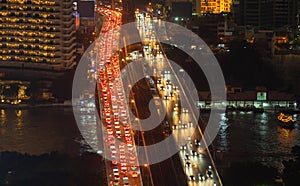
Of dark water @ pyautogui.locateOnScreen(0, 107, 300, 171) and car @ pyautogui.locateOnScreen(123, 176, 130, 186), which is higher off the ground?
car @ pyautogui.locateOnScreen(123, 176, 130, 186)

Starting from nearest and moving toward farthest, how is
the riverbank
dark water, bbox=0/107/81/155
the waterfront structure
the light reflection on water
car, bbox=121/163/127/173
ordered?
car, bbox=121/163/127/173
the light reflection on water
dark water, bbox=0/107/81/155
the riverbank
the waterfront structure

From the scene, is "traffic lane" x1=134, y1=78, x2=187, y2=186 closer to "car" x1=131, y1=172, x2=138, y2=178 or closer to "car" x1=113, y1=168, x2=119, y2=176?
"car" x1=131, y1=172, x2=138, y2=178

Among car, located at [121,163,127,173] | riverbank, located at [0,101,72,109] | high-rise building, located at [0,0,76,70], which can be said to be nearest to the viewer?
car, located at [121,163,127,173]

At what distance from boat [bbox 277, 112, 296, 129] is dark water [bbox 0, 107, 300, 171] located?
0.07 meters

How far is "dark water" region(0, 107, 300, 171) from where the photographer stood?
1038cm

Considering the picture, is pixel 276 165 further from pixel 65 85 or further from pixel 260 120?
pixel 65 85

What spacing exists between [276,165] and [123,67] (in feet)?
17.8

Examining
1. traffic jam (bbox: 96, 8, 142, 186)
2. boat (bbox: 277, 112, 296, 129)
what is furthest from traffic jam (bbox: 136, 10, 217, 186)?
boat (bbox: 277, 112, 296, 129)

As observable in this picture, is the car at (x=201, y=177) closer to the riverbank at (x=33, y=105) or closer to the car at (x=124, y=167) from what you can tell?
the car at (x=124, y=167)

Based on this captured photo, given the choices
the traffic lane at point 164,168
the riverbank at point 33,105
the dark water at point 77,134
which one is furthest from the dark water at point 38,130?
the traffic lane at point 164,168

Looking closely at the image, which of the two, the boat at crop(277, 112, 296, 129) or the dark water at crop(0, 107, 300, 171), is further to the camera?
the boat at crop(277, 112, 296, 129)

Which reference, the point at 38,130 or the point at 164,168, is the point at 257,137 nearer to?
the point at 164,168

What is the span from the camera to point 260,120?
41.1 feet

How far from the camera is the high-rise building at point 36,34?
1478 centimetres
